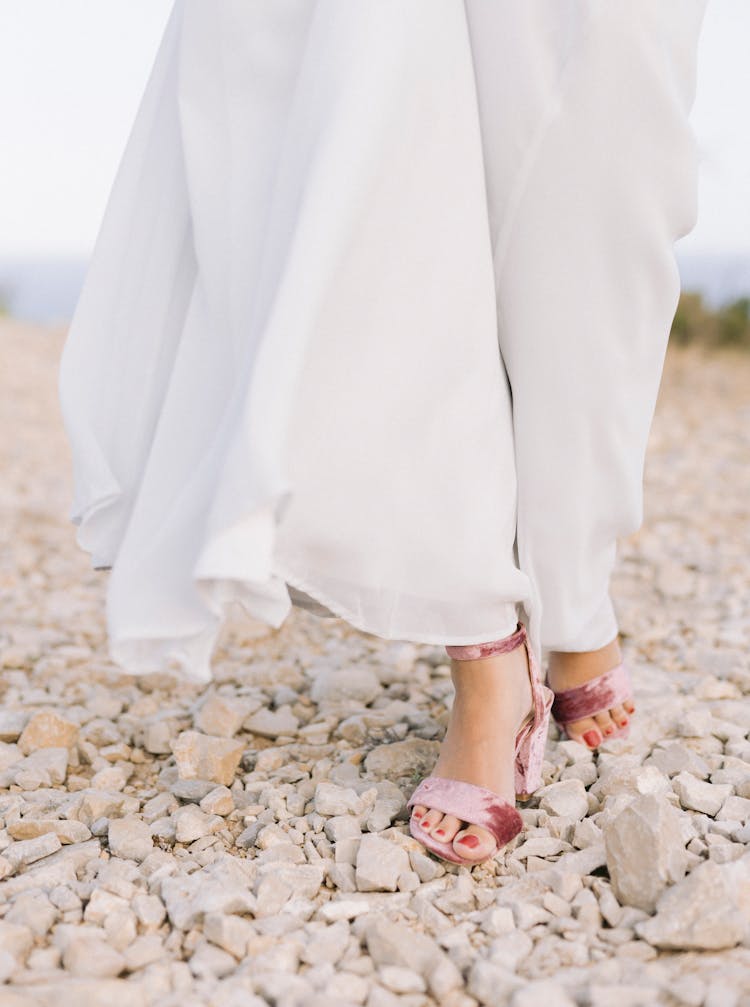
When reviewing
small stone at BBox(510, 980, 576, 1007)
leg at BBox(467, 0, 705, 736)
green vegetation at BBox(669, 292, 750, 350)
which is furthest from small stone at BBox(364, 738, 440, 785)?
green vegetation at BBox(669, 292, 750, 350)

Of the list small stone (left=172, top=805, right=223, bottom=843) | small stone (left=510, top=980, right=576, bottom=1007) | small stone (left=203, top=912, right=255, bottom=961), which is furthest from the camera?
small stone (left=172, top=805, right=223, bottom=843)

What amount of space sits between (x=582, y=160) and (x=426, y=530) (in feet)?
1.66

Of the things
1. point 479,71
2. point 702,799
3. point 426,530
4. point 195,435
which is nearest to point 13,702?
point 195,435

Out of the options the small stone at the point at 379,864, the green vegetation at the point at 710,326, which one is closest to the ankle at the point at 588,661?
the small stone at the point at 379,864

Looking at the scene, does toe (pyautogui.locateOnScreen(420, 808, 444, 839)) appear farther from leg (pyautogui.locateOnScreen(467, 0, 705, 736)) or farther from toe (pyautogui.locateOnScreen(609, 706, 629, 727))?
toe (pyautogui.locateOnScreen(609, 706, 629, 727))

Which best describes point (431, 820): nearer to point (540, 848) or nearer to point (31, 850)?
point (540, 848)

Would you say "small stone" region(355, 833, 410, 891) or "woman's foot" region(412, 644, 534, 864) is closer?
"small stone" region(355, 833, 410, 891)

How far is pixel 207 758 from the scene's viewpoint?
5.37ft

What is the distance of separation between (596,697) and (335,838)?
553 mm

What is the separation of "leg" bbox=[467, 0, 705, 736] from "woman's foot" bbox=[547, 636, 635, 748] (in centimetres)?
29

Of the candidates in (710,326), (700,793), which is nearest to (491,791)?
(700,793)

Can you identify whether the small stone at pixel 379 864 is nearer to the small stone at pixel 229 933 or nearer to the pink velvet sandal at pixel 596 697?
the small stone at pixel 229 933

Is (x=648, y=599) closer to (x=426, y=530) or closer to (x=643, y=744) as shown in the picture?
(x=643, y=744)

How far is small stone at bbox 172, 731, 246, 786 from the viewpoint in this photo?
64.1 inches
